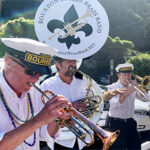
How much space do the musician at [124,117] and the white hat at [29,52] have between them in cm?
204

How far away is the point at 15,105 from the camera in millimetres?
1632

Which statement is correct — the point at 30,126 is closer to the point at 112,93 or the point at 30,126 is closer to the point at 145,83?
the point at 112,93

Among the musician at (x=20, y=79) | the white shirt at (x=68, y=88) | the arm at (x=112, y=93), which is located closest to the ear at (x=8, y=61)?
the musician at (x=20, y=79)

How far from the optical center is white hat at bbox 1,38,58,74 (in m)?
1.51

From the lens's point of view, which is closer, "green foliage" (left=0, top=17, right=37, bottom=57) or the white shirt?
the white shirt

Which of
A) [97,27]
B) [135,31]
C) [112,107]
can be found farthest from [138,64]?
[135,31]

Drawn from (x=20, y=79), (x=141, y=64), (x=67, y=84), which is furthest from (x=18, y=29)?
(x=20, y=79)

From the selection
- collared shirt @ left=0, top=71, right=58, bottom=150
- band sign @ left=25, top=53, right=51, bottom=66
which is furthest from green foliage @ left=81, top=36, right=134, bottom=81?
band sign @ left=25, top=53, right=51, bottom=66

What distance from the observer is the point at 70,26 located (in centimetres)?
252

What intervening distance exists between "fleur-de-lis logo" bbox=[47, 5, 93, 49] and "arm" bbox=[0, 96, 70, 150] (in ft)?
3.98

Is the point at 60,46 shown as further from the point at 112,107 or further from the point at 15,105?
the point at 112,107

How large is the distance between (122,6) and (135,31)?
9.53 feet

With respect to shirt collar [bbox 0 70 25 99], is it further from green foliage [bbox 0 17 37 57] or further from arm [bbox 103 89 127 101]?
green foliage [bbox 0 17 37 57]

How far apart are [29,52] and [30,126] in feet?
1.43
